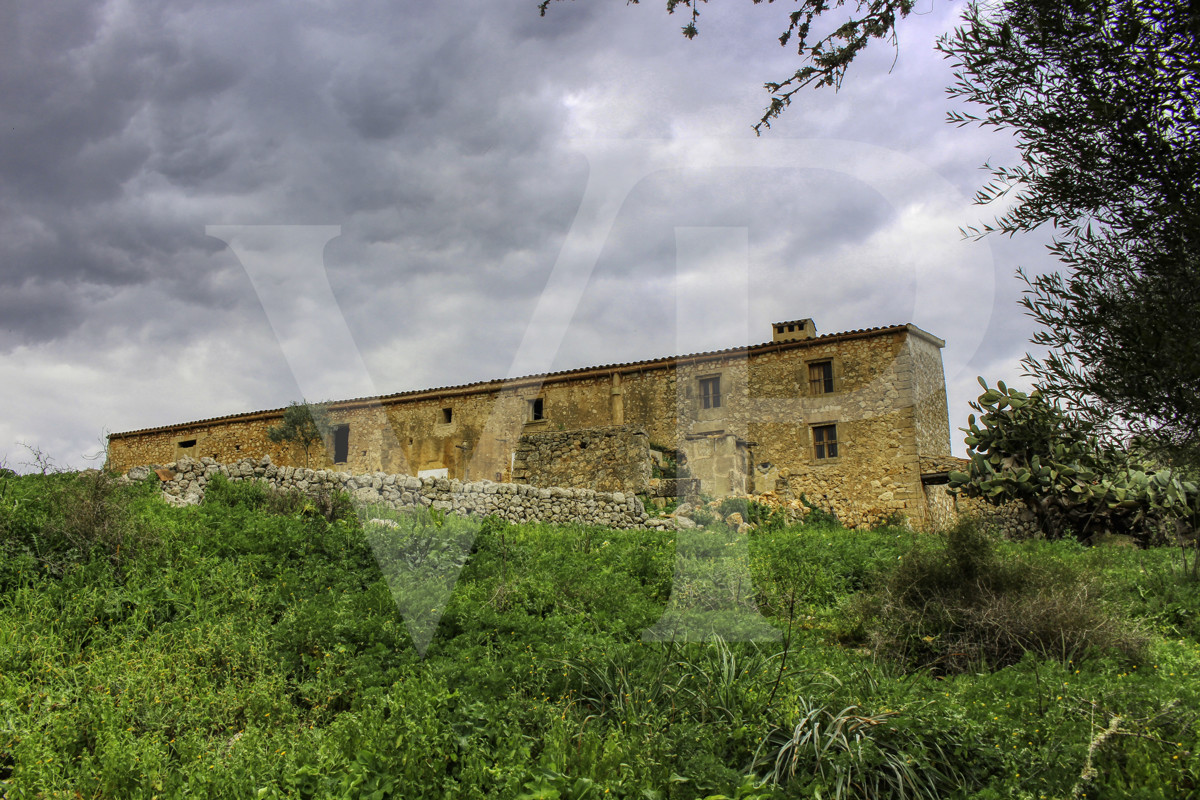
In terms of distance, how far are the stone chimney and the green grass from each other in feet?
Result: 41.4

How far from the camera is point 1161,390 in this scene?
3.22m

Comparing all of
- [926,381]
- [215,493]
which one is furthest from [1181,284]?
[926,381]

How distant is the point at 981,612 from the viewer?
19.5 ft

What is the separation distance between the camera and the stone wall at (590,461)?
15.8m

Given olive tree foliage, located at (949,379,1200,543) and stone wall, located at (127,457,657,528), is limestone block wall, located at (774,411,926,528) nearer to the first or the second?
olive tree foliage, located at (949,379,1200,543)

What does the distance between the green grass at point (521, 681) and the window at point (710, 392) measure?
12.4 m

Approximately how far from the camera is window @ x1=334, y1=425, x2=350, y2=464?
2373 cm

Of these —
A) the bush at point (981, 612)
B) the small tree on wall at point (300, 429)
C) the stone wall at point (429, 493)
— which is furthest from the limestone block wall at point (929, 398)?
the small tree on wall at point (300, 429)

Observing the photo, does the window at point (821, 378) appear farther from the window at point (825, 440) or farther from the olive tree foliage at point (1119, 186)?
the olive tree foliage at point (1119, 186)

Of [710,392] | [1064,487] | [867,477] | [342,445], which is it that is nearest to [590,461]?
[710,392]

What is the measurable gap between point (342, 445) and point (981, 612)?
21441 mm

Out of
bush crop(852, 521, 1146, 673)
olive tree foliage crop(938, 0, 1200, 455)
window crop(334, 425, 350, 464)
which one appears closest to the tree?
olive tree foliage crop(938, 0, 1200, 455)

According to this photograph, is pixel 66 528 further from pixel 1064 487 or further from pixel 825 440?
pixel 825 440

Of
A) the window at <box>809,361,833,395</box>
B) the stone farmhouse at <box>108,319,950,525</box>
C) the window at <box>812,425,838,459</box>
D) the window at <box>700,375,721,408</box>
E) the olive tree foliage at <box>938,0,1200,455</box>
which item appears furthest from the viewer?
the window at <box>700,375,721,408</box>
